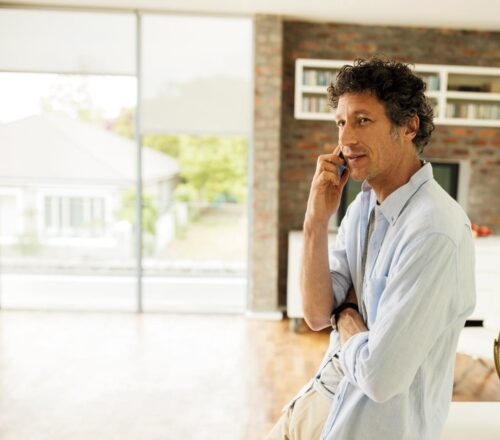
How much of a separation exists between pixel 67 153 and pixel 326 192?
13.2 ft

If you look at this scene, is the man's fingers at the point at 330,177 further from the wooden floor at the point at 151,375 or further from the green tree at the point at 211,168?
the green tree at the point at 211,168

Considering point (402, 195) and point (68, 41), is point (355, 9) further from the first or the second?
point (402, 195)

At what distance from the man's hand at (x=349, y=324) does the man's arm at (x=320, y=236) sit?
0.06 m

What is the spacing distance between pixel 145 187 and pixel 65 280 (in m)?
1.40

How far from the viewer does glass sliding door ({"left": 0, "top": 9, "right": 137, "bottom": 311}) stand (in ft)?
15.0

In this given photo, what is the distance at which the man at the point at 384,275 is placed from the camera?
0.96 metres

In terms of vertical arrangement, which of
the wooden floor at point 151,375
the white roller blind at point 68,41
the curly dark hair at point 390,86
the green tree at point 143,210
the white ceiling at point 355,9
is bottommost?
the wooden floor at point 151,375

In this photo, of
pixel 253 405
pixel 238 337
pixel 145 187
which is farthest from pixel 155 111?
pixel 253 405

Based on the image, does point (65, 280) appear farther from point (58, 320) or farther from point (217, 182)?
point (217, 182)

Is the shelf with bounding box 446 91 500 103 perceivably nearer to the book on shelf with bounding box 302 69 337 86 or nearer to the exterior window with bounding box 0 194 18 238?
the book on shelf with bounding box 302 69 337 86

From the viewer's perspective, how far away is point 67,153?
189 inches

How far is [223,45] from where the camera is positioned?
4.62 meters

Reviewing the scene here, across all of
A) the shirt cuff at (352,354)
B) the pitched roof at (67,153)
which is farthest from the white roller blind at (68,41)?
the shirt cuff at (352,354)

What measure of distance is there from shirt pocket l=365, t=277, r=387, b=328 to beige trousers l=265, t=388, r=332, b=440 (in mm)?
326
